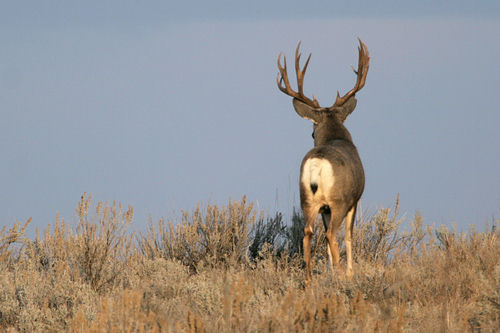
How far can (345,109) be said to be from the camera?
9555mm

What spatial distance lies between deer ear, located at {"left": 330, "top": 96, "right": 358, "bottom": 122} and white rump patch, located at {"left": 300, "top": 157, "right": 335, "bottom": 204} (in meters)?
1.99

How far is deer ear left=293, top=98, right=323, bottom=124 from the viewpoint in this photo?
30.9 feet

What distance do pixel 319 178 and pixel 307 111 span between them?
2179mm

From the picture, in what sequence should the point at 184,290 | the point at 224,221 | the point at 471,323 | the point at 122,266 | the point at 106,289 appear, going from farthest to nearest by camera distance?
the point at 224,221 < the point at 122,266 < the point at 106,289 < the point at 184,290 < the point at 471,323

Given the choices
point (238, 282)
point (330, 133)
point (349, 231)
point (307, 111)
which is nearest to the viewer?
point (238, 282)

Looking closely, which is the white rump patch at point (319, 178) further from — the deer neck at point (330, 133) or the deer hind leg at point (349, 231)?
the deer neck at point (330, 133)

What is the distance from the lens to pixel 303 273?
8703mm

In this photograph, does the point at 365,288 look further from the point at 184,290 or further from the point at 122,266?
the point at 122,266

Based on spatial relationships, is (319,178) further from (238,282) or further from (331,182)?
(238,282)

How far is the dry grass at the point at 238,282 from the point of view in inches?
190

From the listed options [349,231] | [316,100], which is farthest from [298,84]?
[349,231]

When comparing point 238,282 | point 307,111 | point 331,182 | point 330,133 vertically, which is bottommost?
point 238,282

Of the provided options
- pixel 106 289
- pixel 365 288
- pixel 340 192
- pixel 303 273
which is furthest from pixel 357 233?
pixel 106 289

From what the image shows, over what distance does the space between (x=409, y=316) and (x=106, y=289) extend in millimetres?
4448
